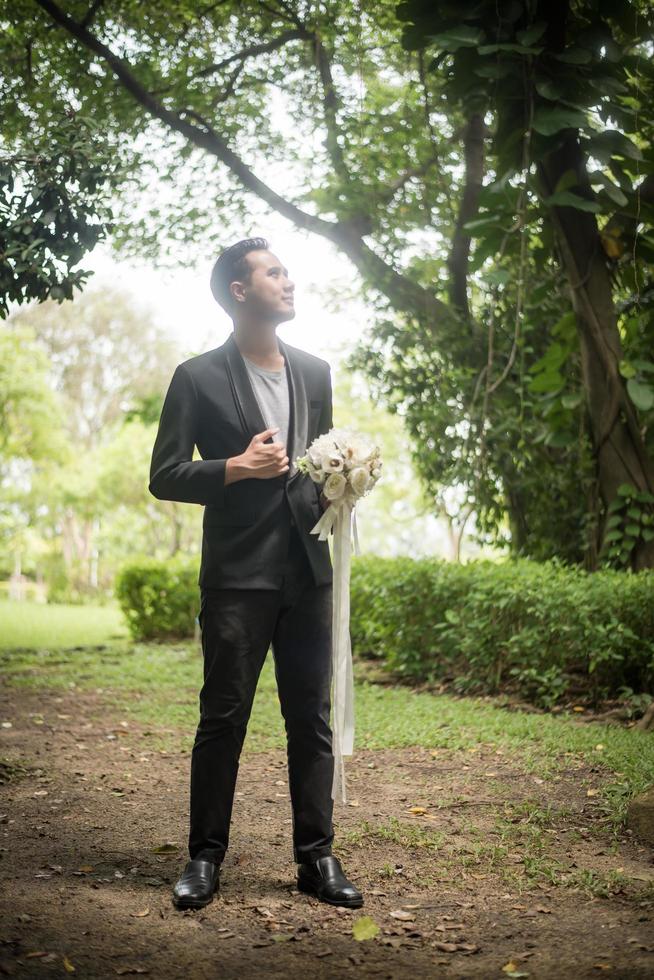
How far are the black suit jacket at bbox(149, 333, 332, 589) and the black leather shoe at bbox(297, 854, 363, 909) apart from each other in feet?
2.99

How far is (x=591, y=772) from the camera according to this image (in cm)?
483

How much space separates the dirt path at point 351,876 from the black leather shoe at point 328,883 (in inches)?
1.4

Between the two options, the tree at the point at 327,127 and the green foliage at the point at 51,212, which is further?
the tree at the point at 327,127

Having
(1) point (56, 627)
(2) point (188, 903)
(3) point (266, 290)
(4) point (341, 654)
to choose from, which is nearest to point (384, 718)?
(4) point (341, 654)

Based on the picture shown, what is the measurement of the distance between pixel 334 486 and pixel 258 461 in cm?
26

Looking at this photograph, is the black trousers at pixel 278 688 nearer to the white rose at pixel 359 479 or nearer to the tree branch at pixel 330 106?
the white rose at pixel 359 479

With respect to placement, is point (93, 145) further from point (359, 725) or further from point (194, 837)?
point (359, 725)

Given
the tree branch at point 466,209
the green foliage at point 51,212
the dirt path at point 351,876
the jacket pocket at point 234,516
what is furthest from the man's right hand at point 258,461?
the tree branch at point 466,209

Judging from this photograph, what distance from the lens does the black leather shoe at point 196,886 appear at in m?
3.11

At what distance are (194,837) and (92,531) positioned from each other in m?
28.1

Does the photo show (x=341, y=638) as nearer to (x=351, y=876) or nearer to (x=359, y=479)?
(x=359, y=479)

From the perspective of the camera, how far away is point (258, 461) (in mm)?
3133

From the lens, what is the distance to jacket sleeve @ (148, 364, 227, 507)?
10.4 ft

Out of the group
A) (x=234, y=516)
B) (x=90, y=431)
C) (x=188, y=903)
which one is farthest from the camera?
(x=90, y=431)
